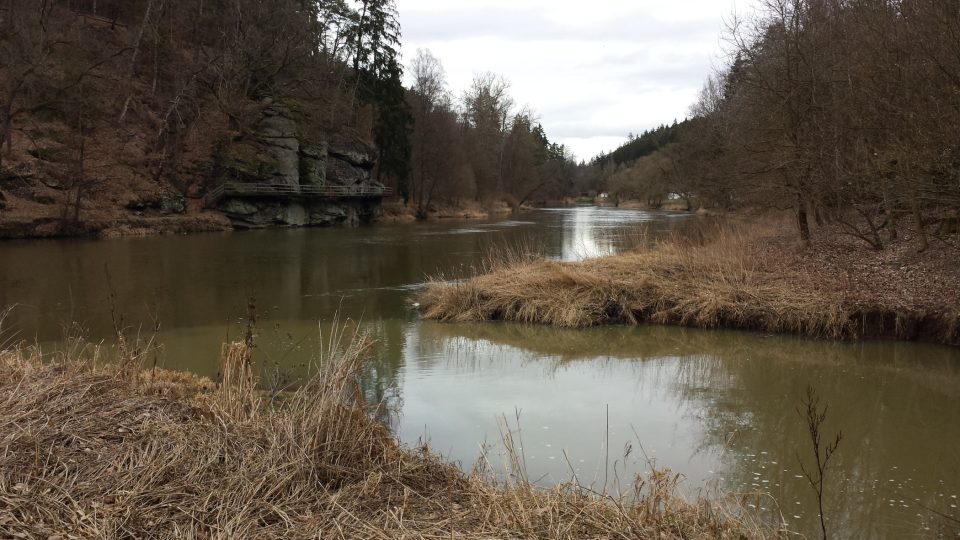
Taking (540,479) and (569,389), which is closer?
(540,479)

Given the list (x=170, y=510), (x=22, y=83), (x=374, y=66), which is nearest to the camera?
(x=170, y=510)

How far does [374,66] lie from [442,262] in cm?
3255

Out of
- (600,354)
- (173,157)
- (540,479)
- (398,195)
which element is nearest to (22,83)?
(173,157)

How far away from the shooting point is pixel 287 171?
133ft

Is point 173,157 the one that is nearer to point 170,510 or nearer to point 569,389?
point 569,389

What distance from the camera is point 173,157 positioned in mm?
38156

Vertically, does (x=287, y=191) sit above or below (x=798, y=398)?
above

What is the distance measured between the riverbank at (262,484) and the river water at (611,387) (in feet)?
2.91

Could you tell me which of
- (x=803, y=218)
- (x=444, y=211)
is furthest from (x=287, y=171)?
(x=803, y=218)

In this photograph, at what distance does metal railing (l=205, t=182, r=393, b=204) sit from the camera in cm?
3744

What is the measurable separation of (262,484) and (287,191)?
38.3 meters

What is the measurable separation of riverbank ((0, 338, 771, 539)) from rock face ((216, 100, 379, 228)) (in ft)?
117

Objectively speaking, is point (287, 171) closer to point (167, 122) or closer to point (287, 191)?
point (287, 191)

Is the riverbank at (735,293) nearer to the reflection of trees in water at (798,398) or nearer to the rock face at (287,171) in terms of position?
the reflection of trees in water at (798,398)
